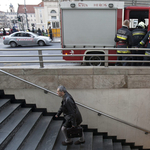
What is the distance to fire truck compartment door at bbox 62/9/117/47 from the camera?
6035mm

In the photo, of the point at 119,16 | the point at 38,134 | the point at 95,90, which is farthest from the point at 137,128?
the point at 119,16

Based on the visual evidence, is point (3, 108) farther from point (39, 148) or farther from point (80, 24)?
point (80, 24)

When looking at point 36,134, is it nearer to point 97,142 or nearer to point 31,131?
point 31,131

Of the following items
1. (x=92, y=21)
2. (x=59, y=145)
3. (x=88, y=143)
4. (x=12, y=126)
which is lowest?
(x=88, y=143)

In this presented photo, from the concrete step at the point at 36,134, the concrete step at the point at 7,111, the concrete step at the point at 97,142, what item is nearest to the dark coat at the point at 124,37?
the concrete step at the point at 97,142

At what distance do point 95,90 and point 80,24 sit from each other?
2.86 metres

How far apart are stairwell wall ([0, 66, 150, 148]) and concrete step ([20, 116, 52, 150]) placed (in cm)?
54

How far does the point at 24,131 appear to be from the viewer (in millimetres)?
4027

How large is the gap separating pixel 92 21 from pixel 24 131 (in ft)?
15.5

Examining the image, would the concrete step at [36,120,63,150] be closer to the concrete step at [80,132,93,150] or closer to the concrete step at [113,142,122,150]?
the concrete step at [80,132,93,150]

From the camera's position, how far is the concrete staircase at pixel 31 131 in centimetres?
372

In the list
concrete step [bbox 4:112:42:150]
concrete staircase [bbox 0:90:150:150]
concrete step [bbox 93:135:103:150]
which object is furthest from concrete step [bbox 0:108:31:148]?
concrete step [bbox 93:135:103:150]

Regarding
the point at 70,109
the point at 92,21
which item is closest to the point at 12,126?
the point at 70,109

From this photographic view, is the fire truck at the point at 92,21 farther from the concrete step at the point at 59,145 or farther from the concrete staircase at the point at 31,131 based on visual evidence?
the concrete step at the point at 59,145
